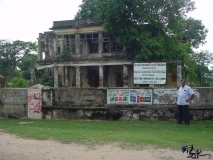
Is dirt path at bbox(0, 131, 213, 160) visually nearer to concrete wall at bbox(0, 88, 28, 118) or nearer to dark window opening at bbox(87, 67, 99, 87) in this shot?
concrete wall at bbox(0, 88, 28, 118)

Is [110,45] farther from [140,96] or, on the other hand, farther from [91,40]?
[140,96]

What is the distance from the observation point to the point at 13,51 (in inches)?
1859

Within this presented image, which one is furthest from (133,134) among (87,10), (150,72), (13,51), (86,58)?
(13,51)

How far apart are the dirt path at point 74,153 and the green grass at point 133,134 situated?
48cm

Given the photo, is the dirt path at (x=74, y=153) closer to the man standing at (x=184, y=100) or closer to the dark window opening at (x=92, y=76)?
the man standing at (x=184, y=100)

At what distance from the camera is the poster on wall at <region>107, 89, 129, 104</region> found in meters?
11.4

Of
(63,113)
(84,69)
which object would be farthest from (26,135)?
(84,69)

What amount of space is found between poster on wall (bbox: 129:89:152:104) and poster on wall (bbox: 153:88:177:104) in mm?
252

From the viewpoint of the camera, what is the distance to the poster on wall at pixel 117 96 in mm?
11398

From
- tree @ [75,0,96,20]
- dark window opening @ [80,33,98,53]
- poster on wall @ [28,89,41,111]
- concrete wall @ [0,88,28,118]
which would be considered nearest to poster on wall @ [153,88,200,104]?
poster on wall @ [28,89,41,111]

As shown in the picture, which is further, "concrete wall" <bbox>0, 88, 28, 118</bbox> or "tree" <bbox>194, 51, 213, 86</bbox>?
"tree" <bbox>194, 51, 213, 86</bbox>

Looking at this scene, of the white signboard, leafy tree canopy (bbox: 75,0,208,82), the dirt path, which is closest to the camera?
the dirt path

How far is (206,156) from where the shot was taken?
5590 millimetres

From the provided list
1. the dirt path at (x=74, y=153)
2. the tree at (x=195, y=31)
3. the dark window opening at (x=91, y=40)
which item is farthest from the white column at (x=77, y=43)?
the dirt path at (x=74, y=153)
